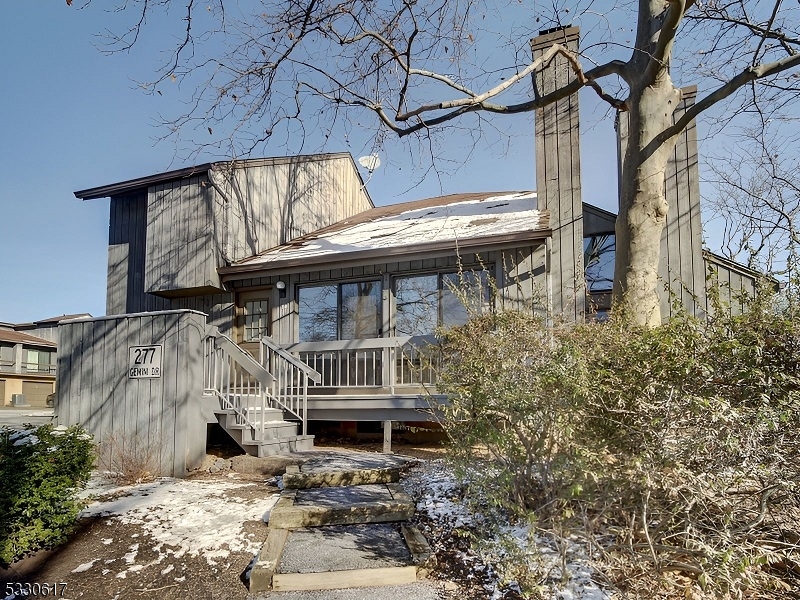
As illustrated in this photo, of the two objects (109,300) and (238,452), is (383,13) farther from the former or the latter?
(109,300)

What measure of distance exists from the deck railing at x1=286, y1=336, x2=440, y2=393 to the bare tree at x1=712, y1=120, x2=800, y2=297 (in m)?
5.24

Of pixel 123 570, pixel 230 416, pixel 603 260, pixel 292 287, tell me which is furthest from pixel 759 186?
pixel 123 570

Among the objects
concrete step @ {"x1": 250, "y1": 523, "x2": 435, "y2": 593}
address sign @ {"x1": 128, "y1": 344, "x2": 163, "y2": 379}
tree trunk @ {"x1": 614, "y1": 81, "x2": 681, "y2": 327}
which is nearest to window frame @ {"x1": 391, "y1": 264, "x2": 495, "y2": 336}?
tree trunk @ {"x1": 614, "y1": 81, "x2": 681, "y2": 327}

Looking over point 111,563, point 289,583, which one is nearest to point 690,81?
point 289,583

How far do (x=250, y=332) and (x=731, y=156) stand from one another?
520 inches

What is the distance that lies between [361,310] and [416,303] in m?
1.14

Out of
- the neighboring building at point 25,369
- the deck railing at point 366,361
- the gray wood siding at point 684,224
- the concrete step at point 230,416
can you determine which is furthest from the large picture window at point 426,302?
the neighboring building at point 25,369

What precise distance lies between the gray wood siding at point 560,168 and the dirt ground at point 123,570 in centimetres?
602

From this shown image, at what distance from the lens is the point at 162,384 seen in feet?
21.4

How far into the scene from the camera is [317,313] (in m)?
9.88

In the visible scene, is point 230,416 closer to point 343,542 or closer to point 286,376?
point 286,376

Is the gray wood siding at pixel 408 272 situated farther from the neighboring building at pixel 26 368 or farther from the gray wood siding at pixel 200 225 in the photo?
the neighboring building at pixel 26 368

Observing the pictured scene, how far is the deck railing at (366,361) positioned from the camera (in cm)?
813

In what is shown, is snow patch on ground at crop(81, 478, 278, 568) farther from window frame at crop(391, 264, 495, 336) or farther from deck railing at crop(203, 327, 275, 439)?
window frame at crop(391, 264, 495, 336)
